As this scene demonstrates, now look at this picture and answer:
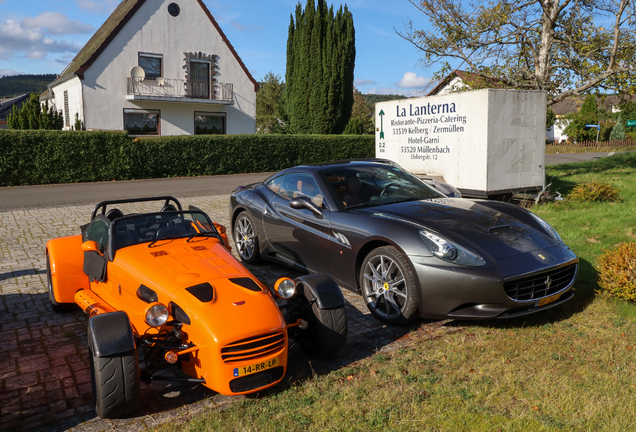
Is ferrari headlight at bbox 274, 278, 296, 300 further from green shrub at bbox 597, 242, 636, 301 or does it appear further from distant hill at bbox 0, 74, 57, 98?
distant hill at bbox 0, 74, 57, 98

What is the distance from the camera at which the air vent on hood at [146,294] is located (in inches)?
157

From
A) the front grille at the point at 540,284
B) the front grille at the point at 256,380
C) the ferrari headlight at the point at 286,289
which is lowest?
the front grille at the point at 256,380

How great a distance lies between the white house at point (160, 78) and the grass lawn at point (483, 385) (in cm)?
2623

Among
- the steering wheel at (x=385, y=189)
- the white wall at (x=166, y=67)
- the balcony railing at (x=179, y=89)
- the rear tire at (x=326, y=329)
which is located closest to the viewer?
the rear tire at (x=326, y=329)

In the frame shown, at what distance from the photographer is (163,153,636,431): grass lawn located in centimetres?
335

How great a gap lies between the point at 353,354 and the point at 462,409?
3.99 ft

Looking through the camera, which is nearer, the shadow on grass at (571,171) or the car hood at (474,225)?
the car hood at (474,225)

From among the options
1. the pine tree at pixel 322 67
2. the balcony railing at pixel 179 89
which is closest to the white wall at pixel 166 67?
the balcony railing at pixel 179 89

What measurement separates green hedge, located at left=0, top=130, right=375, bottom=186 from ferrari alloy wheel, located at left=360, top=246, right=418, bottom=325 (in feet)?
58.1

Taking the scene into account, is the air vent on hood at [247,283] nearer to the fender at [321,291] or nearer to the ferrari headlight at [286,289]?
the ferrari headlight at [286,289]

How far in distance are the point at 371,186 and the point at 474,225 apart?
1498 millimetres

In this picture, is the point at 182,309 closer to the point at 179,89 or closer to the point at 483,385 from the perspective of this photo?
the point at 483,385

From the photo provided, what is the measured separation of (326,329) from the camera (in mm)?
4129

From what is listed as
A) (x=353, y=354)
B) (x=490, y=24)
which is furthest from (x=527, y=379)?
(x=490, y=24)
